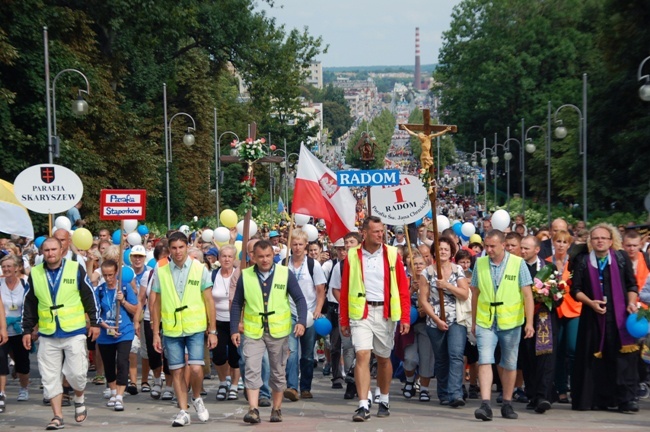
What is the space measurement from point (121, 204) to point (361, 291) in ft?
11.9

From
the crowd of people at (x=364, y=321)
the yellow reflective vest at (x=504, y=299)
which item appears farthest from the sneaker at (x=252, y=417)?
the yellow reflective vest at (x=504, y=299)

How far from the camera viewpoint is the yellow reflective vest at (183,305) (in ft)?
34.8

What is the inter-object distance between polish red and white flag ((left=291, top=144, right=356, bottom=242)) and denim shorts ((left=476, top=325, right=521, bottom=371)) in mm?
3636

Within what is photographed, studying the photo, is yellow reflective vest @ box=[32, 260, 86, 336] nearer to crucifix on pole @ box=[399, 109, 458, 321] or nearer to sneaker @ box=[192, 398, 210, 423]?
sneaker @ box=[192, 398, 210, 423]

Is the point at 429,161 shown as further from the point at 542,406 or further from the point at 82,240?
the point at 82,240

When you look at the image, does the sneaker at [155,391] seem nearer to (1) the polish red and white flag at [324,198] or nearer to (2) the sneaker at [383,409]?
(1) the polish red and white flag at [324,198]

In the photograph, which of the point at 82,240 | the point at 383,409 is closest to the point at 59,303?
the point at 383,409

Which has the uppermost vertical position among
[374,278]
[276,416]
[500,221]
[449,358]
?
[500,221]

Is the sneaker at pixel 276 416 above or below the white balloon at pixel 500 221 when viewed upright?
below

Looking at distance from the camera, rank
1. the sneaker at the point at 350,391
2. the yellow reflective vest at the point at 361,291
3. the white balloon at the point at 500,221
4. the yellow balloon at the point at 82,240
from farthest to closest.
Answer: the white balloon at the point at 500,221
the yellow balloon at the point at 82,240
the sneaker at the point at 350,391
the yellow reflective vest at the point at 361,291

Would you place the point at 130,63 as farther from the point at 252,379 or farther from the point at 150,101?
the point at 252,379

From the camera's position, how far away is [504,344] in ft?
35.4

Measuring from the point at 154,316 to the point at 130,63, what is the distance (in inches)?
1396

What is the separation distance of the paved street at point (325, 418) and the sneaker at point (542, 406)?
0.06 meters
